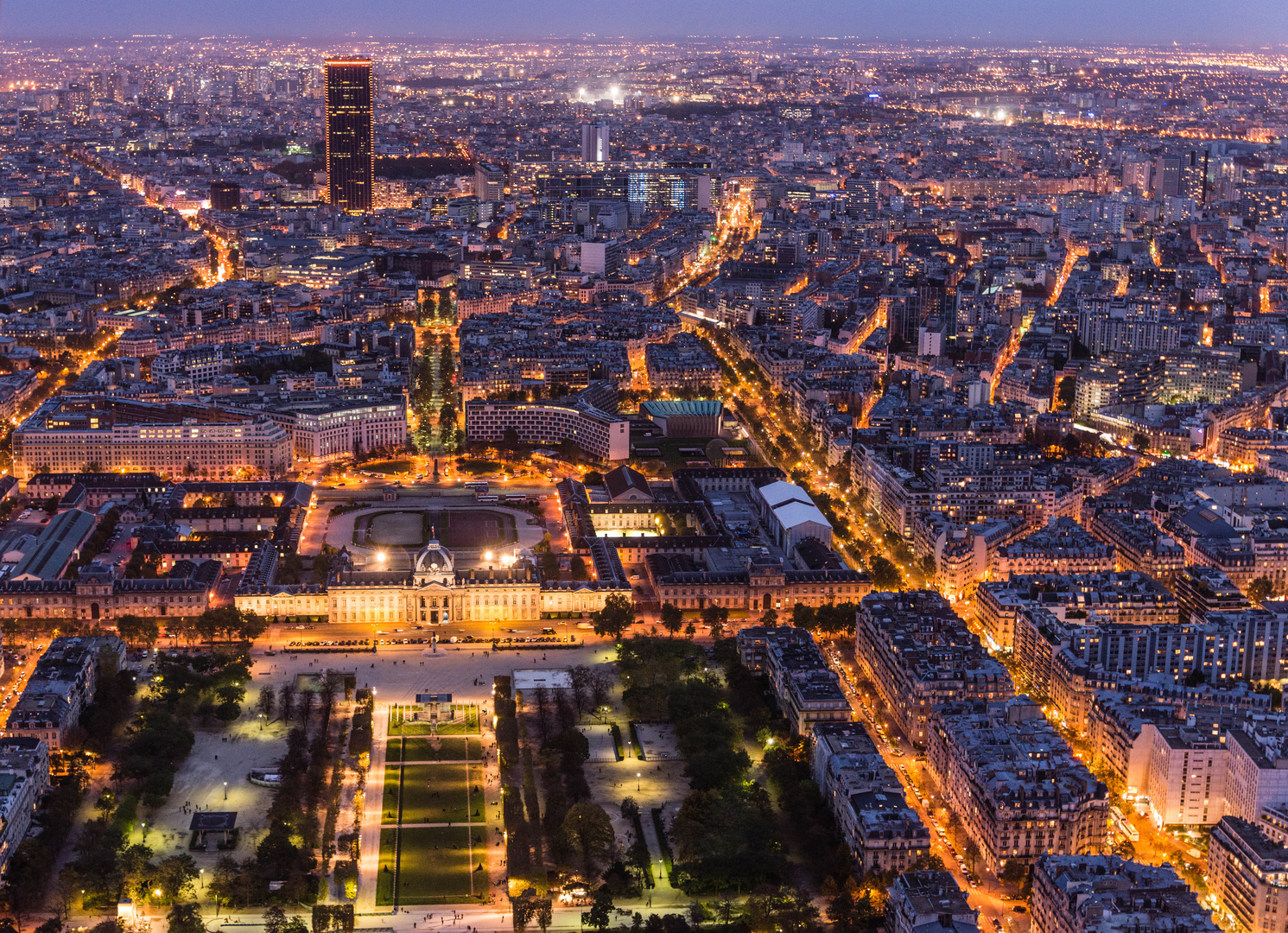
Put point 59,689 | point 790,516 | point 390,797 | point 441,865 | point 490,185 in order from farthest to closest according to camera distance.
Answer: point 490,185, point 790,516, point 59,689, point 390,797, point 441,865

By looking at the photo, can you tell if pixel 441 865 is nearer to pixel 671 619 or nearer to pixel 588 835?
pixel 588 835

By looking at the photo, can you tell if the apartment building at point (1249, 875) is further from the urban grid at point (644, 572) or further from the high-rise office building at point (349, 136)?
the high-rise office building at point (349, 136)

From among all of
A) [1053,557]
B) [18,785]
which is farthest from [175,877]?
[1053,557]

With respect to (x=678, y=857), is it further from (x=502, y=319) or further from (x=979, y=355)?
(x=502, y=319)

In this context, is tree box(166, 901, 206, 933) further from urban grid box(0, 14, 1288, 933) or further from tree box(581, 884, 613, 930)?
tree box(581, 884, 613, 930)

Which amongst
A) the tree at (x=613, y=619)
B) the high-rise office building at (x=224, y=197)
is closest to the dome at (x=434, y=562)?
the tree at (x=613, y=619)

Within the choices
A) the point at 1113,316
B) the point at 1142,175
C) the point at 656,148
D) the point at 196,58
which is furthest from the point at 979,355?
the point at 196,58

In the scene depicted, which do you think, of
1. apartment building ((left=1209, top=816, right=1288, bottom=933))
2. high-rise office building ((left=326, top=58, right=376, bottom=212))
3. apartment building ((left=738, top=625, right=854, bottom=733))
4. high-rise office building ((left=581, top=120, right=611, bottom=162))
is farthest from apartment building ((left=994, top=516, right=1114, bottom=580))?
high-rise office building ((left=581, top=120, right=611, bottom=162))
